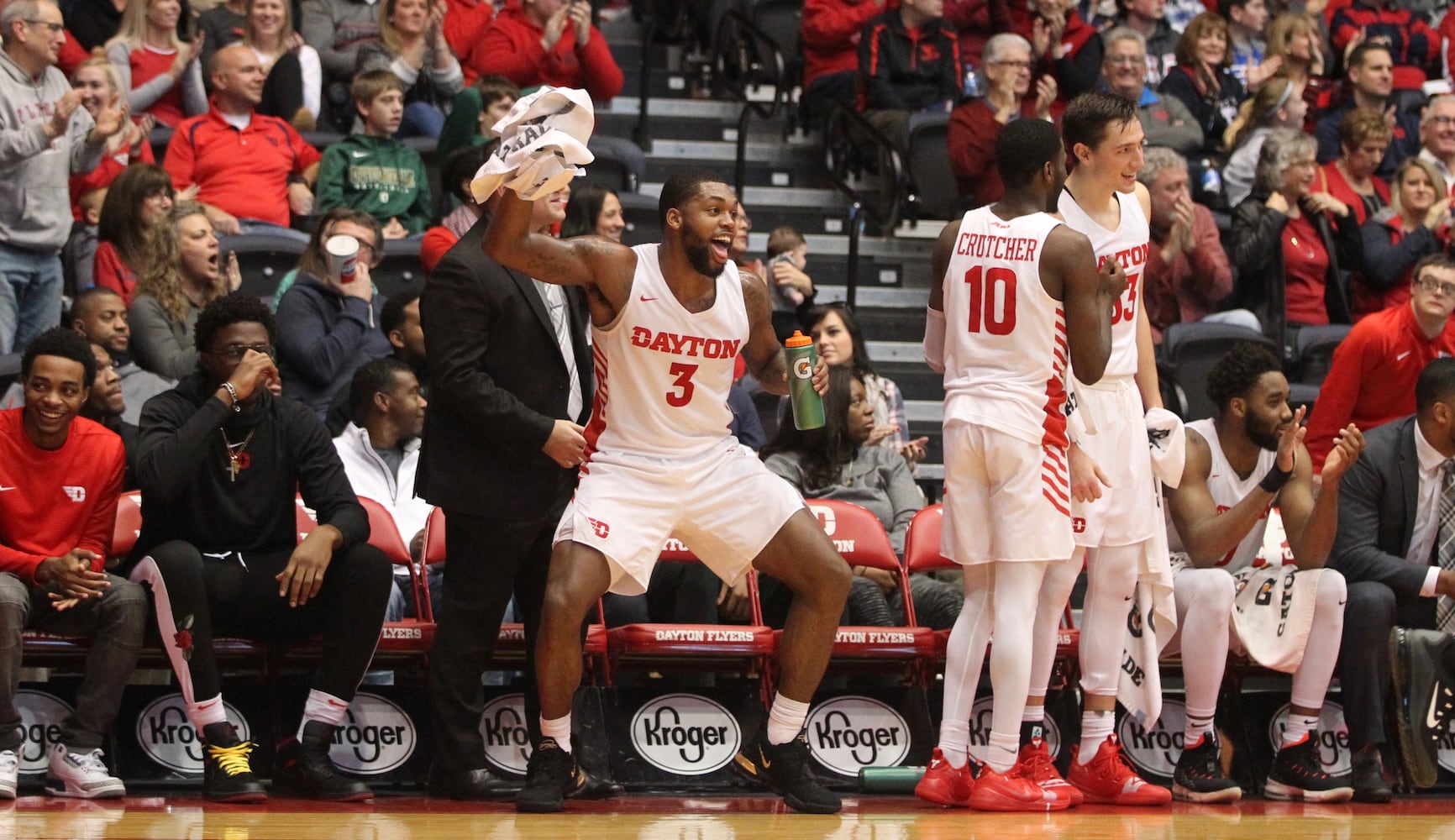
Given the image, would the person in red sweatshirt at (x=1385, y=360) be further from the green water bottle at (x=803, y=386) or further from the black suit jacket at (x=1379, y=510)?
the green water bottle at (x=803, y=386)

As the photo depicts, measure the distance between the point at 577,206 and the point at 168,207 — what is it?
5.88 ft

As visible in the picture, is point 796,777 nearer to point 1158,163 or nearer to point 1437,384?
point 1437,384

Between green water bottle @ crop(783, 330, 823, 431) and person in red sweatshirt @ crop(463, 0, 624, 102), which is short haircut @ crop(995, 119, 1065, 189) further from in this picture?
person in red sweatshirt @ crop(463, 0, 624, 102)

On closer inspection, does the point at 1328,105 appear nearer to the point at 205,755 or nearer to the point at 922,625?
the point at 922,625

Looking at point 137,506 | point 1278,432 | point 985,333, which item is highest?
point 985,333

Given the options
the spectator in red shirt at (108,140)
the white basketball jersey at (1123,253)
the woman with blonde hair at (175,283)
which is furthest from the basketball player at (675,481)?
the spectator in red shirt at (108,140)

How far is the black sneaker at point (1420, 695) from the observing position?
682 centimetres

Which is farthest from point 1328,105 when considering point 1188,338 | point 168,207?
point 168,207

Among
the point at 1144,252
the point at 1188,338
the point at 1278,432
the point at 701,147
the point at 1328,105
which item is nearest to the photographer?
the point at 1144,252

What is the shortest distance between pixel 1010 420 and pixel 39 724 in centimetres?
325

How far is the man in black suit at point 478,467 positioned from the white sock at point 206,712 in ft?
2.15

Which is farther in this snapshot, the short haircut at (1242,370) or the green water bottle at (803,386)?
the short haircut at (1242,370)

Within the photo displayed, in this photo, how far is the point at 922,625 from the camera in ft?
23.8

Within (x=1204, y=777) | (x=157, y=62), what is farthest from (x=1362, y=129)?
(x=157, y=62)
